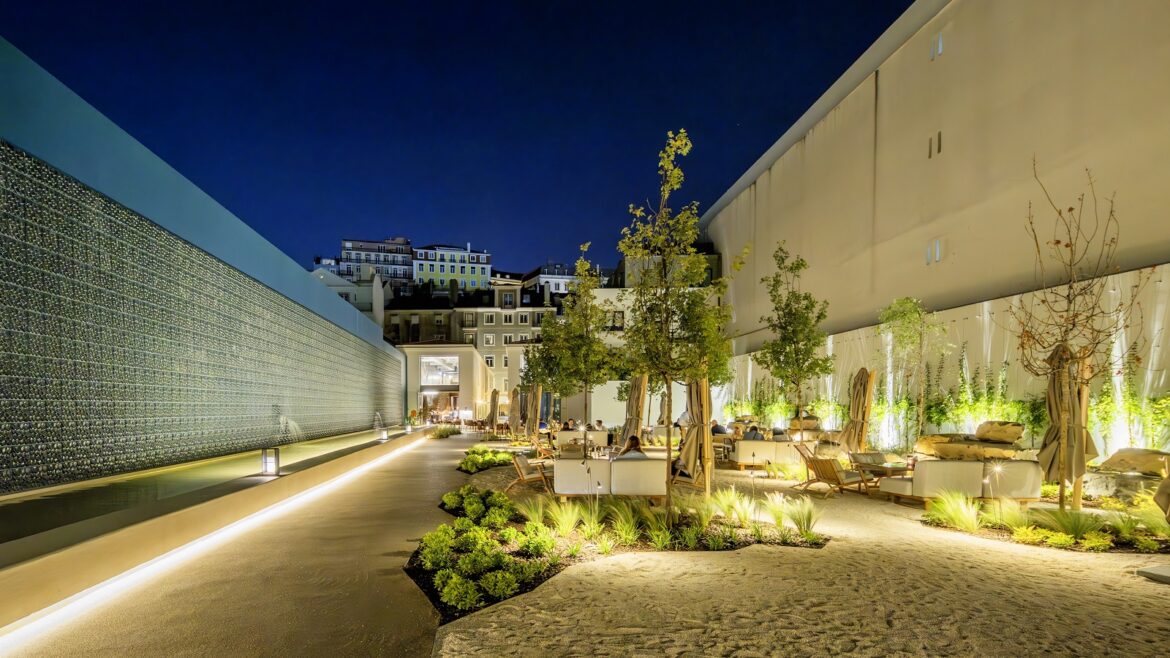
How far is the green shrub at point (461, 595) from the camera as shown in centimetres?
466

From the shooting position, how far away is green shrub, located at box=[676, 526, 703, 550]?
6.68 metres

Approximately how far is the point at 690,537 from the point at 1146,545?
16.1 feet

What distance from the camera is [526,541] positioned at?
6.39 meters

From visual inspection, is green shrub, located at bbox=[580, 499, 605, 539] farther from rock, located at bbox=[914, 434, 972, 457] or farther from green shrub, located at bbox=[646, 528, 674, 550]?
rock, located at bbox=[914, 434, 972, 457]

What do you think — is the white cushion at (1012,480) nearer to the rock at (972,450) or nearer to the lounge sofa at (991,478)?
the lounge sofa at (991,478)

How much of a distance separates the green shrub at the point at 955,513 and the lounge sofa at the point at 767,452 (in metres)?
5.38

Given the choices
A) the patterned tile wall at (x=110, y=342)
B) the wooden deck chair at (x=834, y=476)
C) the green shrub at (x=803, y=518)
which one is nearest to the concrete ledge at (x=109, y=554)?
the patterned tile wall at (x=110, y=342)

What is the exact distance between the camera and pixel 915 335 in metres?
17.2

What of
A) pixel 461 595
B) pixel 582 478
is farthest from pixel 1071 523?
pixel 461 595

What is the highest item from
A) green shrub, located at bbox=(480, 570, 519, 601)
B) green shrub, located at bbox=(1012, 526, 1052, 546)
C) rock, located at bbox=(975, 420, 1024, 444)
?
rock, located at bbox=(975, 420, 1024, 444)

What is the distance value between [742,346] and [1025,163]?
20579mm

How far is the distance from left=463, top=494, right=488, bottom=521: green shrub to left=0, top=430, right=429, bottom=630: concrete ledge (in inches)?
108

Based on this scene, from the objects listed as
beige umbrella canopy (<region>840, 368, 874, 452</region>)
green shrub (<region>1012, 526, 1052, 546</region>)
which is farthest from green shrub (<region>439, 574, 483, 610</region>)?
beige umbrella canopy (<region>840, 368, 874, 452</region>)

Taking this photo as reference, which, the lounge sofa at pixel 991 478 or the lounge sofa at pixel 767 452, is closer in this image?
the lounge sofa at pixel 991 478
